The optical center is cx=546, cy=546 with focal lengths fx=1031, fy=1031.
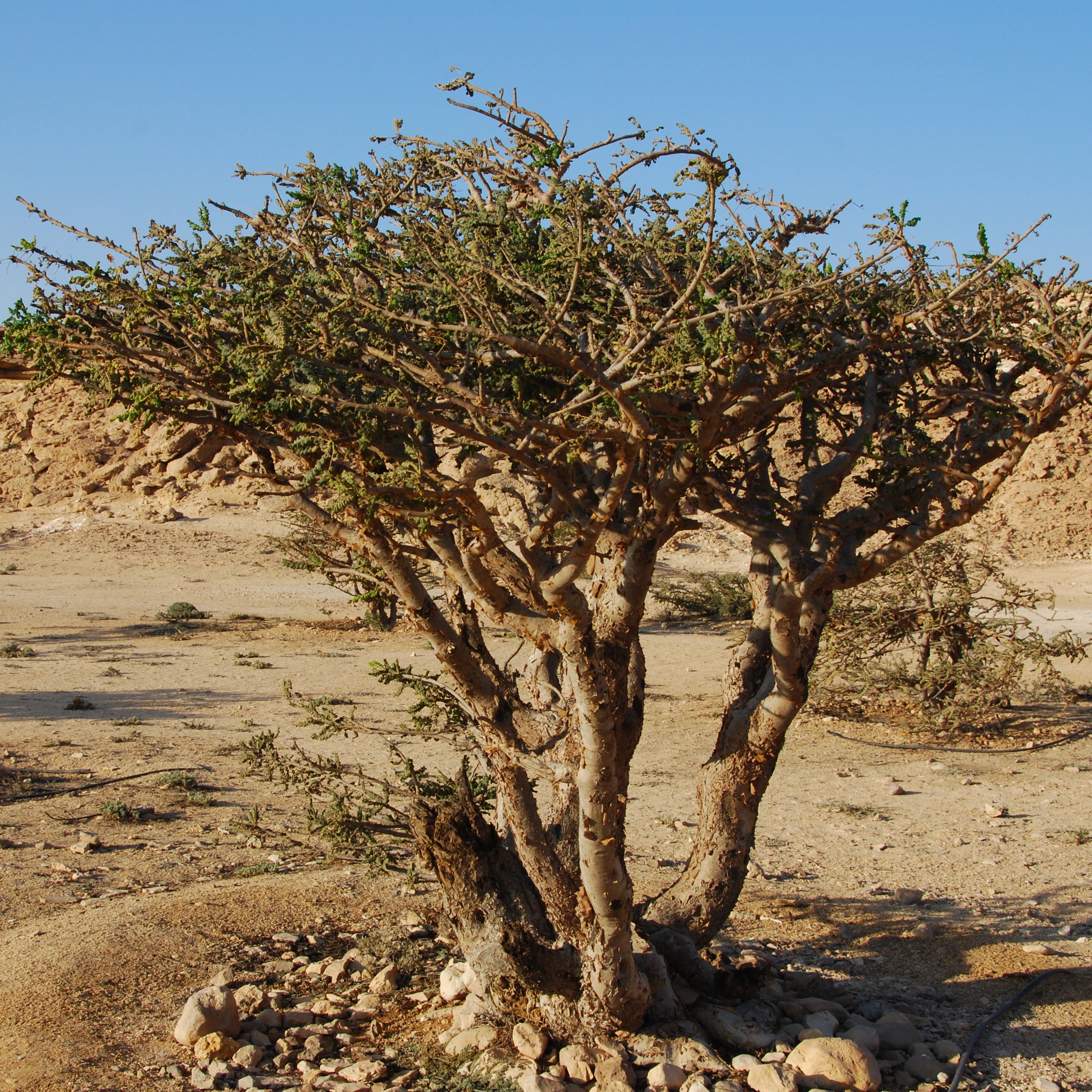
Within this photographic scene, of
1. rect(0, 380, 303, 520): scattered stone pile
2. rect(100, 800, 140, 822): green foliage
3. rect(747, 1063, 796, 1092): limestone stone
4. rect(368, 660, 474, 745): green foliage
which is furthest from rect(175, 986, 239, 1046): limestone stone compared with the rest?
rect(0, 380, 303, 520): scattered stone pile

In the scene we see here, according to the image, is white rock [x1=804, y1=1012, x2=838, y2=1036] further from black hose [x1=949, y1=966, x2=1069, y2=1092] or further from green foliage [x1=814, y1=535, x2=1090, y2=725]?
green foliage [x1=814, y1=535, x2=1090, y2=725]

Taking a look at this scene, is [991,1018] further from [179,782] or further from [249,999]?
[179,782]

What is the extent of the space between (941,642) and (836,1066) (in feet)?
26.6

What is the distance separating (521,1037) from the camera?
3723 mm

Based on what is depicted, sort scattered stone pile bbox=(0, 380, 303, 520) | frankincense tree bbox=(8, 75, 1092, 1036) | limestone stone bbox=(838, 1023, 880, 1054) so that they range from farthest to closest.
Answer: scattered stone pile bbox=(0, 380, 303, 520) → limestone stone bbox=(838, 1023, 880, 1054) → frankincense tree bbox=(8, 75, 1092, 1036)

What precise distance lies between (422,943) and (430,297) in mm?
3025

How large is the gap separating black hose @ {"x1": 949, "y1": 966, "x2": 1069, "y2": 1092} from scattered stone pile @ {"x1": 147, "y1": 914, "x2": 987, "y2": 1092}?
0.06m

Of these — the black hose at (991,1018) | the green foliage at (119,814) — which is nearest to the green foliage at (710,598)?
the green foliage at (119,814)

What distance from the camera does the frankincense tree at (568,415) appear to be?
2941 millimetres

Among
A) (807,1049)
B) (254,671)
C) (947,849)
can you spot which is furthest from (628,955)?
(254,671)

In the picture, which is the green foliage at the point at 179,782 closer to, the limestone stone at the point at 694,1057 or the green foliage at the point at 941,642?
the limestone stone at the point at 694,1057

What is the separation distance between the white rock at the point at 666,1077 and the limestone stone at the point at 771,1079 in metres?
0.25

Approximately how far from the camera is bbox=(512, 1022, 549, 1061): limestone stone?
3670 millimetres

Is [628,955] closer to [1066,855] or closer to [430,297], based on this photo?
[430,297]
